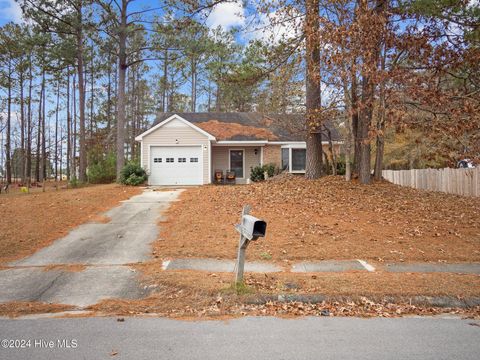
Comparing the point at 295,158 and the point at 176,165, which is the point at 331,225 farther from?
the point at 295,158

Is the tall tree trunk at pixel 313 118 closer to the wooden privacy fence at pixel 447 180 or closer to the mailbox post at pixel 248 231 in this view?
the wooden privacy fence at pixel 447 180

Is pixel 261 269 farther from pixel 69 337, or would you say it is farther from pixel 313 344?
pixel 69 337

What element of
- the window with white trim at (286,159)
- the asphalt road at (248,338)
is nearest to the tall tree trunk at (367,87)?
the asphalt road at (248,338)

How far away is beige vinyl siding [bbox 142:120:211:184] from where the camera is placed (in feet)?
Answer: 71.2

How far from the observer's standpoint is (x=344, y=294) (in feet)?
17.7

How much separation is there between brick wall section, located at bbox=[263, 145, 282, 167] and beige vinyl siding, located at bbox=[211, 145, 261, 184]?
435 mm

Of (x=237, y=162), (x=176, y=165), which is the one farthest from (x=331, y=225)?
(x=237, y=162)

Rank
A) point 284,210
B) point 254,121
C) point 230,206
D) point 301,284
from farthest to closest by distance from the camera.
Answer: point 254,121 < point 230,206 < point 284,210 < point 301,284

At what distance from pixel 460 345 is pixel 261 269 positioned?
11.5 feet

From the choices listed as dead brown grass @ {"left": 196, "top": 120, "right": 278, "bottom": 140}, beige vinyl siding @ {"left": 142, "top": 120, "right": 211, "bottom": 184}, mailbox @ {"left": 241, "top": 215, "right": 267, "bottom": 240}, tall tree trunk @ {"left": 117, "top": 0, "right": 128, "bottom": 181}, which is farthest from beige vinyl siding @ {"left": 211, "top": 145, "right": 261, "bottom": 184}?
mailbox @ {"left": 241, "top": 215, "right": 267, "bottom": 240}

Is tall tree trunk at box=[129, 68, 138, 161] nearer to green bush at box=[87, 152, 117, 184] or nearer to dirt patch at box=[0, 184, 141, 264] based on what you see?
green bush at box=[87, 152, 117, 184]

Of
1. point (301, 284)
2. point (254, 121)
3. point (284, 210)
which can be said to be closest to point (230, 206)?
point (284, 210)

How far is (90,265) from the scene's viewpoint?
7.35 metres

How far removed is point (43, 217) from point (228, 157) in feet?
44.6
